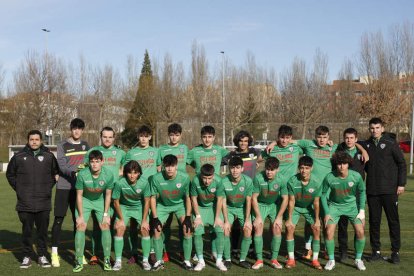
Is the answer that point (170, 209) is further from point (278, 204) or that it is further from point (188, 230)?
point (278, 204)

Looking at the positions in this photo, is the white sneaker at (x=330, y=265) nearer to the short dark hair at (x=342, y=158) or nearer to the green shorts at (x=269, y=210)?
the green shorts at (x=269, y=210)

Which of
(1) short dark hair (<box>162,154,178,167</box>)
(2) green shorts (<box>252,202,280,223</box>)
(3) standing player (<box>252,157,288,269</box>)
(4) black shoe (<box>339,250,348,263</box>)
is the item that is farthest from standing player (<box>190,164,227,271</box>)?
(4) black shoe (<box>339,250,348,263</box>)

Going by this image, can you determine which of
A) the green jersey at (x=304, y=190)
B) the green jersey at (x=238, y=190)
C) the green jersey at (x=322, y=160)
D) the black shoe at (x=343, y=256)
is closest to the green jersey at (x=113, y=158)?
the green jersey at (x=238, y=190)

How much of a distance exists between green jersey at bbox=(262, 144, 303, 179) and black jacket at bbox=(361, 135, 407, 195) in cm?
109

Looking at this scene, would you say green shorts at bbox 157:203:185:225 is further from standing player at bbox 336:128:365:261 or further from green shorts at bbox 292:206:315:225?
standing player at bbox 336:128:365:261

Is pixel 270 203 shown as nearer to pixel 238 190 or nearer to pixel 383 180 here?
pixel 238 190

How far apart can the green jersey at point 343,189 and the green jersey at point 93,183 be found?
302cm

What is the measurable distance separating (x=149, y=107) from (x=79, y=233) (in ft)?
109

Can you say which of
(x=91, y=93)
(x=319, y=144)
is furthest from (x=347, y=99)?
(x=319, y=144)

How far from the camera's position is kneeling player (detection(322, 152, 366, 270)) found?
6.82 meters

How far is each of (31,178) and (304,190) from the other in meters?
3.88

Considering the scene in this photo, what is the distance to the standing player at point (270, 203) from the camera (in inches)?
274

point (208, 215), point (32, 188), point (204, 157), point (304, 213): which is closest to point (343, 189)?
point (304, 213)

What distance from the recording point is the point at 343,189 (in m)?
6.91
